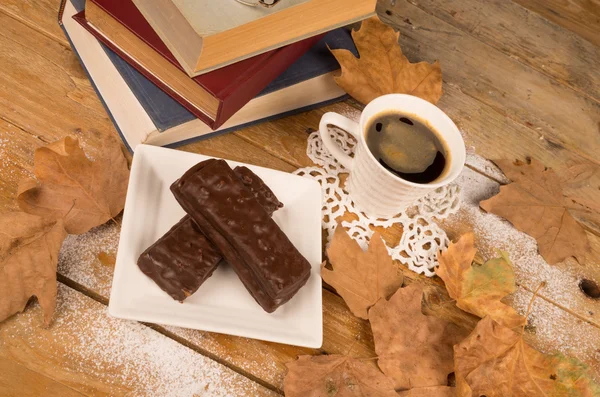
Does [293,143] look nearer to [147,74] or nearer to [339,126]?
[339,126]

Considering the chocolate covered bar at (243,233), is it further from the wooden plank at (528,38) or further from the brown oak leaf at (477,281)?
the wooden plank at (528,38)

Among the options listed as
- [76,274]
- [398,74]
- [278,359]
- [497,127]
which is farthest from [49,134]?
[497,127]

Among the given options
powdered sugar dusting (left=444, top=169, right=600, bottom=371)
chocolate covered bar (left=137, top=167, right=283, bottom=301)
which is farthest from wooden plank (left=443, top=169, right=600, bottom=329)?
chocolate covered bar (left=137, top=167, right=283, bottom=301)

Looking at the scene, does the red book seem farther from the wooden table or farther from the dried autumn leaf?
the dried autumn leaf

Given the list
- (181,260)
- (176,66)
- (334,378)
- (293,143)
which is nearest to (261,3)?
(176,66)

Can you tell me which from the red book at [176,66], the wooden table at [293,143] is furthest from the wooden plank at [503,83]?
the red book at [176,66]
